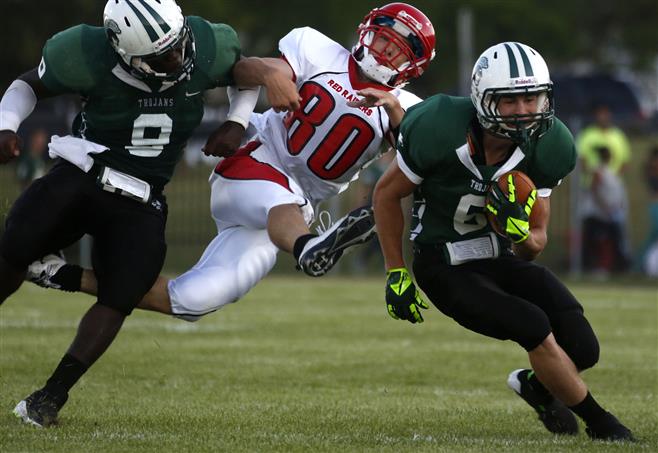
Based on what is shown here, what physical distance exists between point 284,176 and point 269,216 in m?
0.32

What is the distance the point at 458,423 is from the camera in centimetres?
586

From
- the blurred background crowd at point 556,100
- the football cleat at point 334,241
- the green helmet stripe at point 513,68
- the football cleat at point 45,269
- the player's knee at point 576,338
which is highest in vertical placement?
the green helmet stripe at point 513,68

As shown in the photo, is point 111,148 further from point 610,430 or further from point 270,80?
point 610,430

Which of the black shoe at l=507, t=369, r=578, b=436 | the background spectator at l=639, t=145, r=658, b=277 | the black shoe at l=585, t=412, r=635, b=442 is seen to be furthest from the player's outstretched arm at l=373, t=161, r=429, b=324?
the background spectator at l=639, t=145, r=658, b=277

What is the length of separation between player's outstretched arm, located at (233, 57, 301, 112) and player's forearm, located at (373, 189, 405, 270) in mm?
632

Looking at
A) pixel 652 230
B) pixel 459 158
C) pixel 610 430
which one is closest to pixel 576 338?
pixel 610 430

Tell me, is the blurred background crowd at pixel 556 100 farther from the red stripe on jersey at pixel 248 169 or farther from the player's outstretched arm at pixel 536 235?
the player's outstretched arm at pixel 536 235

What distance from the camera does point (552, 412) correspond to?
226 inches

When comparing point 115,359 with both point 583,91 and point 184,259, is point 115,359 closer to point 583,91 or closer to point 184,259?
point 184,259

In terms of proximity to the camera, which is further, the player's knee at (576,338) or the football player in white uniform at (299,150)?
the football player in white uniform at (299,150)

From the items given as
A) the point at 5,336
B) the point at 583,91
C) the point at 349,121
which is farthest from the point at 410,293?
the point at 583,91

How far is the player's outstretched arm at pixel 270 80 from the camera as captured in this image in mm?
5758

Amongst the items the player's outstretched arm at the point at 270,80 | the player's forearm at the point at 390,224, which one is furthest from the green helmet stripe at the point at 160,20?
the player's forearm at the point at 390,224

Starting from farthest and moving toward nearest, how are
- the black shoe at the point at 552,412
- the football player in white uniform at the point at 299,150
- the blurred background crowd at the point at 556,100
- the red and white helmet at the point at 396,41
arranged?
1. the blurred background crowd at the point at 556,100
2. the red and white helmet at the point at 396,41
3. the football player in white uniform at the point at 299,150
4. the black shoe at the point at 552,412
